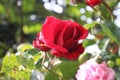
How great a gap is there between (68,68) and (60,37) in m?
0.12

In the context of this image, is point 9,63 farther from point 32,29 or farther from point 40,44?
point 32,29

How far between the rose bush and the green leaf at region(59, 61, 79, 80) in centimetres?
8

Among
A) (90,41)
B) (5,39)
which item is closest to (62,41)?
(90,41)

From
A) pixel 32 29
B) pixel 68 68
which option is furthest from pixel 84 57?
pixel 32 29

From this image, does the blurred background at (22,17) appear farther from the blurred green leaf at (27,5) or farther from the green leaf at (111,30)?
the green leaf at (111,30)

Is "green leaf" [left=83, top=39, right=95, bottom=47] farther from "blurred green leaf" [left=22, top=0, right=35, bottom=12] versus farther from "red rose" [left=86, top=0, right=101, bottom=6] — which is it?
"blurred green leaf" [left=22, top=0, right=35, bottom=12]

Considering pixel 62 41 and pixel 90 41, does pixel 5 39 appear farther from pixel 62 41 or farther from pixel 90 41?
pixel 62 41

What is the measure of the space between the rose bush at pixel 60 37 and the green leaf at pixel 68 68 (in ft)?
0.25

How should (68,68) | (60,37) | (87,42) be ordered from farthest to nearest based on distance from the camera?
(87,42)
(68,68)
(60,37)

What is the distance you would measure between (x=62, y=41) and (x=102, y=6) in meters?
0.22

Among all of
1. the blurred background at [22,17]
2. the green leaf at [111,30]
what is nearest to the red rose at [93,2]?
the green leaf at [111,30]

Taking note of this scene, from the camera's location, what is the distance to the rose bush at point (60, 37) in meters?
0.79

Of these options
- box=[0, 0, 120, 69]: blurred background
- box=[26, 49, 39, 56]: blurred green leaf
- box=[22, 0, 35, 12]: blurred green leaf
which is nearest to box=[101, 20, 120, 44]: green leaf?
box=[26, 49, 39, 56]: blurred green leaf

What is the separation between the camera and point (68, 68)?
2.95 feet
